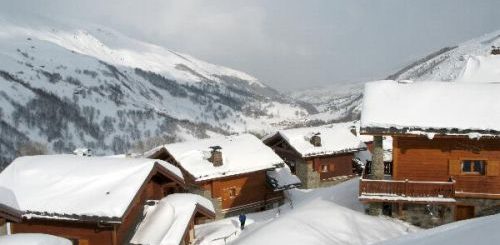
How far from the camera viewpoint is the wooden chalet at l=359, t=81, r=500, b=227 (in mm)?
23188

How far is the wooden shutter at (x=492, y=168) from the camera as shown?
2353 cm

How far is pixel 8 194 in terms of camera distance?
55.3ft

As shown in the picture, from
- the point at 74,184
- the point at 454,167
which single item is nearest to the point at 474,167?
the point at 454,167

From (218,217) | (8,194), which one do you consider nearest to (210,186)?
(218,217)

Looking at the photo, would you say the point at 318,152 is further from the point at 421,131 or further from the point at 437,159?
the point at 421,131

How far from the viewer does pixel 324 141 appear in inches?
1992

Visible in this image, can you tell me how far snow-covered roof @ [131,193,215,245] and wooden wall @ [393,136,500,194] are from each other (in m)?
10.0

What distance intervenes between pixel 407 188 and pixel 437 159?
7.37ft

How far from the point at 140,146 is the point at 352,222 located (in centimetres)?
17254

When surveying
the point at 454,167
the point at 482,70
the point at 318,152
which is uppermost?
the point at 482,70

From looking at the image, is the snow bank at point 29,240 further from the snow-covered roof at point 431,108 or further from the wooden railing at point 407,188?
the snow-covered roof at point 431,108

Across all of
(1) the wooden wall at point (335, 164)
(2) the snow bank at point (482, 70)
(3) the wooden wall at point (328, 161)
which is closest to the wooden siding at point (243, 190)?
(3) the wooden wall at point (328, 161)

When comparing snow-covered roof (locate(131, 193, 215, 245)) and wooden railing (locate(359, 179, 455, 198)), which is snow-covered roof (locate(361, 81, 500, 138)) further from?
snow-covered roof (locate(131, 193, 215, 245))

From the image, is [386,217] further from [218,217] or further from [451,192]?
[218,217]
